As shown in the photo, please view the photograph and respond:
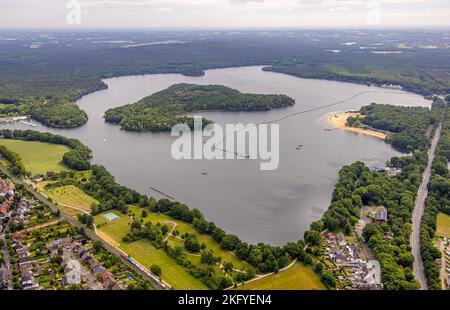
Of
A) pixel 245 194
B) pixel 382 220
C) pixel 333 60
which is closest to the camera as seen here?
pixel 382 220

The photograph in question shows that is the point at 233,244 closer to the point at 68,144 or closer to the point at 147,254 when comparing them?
the point at 147,254

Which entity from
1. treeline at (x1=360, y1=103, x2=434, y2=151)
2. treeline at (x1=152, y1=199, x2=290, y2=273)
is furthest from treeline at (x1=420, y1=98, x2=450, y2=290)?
treeline at (x1=152, y1=199, x2=290, y2=273)

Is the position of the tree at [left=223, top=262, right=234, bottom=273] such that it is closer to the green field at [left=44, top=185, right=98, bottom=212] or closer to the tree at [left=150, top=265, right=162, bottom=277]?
the tree at [left=150, top=265, right=162, bottom=277]

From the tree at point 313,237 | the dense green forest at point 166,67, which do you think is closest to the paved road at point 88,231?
the tree at point 313,237

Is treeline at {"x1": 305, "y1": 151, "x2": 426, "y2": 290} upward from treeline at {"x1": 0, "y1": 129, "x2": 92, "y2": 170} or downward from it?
downward

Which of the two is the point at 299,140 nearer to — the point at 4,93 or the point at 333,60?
the point at 4,93
